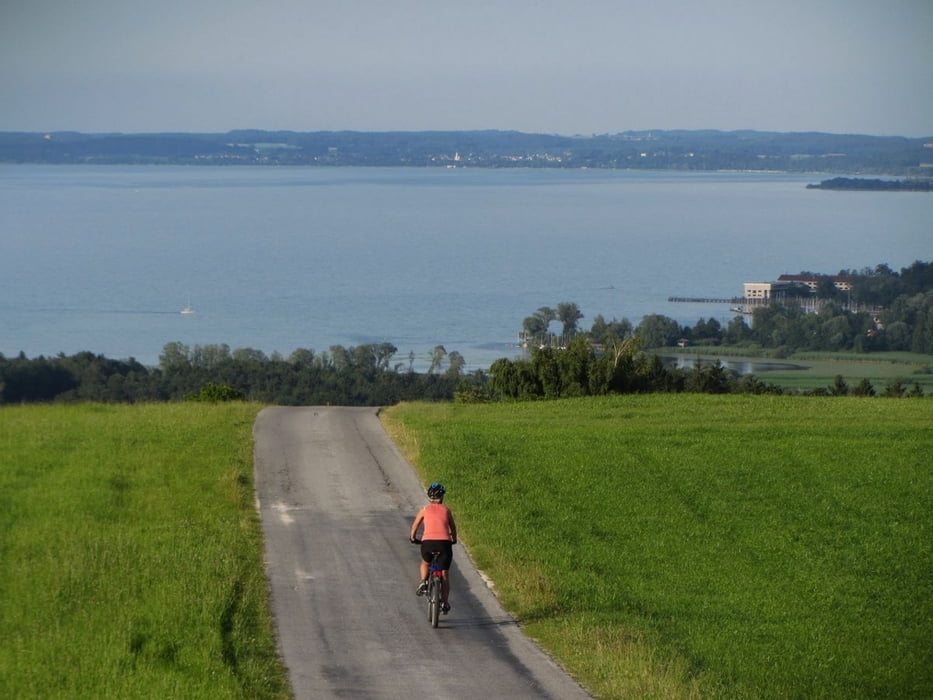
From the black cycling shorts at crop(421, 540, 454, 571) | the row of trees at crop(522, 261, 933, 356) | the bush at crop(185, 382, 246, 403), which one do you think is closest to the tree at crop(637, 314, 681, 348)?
the row of trees at crop(522, 261, 933, 356)

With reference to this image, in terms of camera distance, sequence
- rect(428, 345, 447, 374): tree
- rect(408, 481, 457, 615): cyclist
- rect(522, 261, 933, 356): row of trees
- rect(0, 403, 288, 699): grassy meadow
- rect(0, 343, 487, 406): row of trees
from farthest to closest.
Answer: rect(522, 261, 933, 356): row of trees → rect(428, 345, 447, 374): tree → rect(0, 343, 487, 406): row of trees → rect(408, 481, 457, 615): cyclist → rect(0, 403, 288, 699): grassy meadow

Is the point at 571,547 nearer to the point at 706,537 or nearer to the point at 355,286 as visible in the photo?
the point at 706,537

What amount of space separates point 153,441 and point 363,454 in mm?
4034

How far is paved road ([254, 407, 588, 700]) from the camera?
11.7m

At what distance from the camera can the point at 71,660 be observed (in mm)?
11617

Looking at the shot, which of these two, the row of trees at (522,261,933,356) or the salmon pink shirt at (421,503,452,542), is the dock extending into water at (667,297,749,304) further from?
the salmon pink shirt at (421,503,452,542)

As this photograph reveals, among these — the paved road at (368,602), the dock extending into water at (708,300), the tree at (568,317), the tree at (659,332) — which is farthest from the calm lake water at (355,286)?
the paved road at (368,602)

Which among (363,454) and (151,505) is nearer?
(151,505)

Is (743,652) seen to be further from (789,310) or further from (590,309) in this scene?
(590,309)

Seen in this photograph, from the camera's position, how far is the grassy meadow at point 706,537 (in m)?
12.9

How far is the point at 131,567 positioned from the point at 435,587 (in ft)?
13.1

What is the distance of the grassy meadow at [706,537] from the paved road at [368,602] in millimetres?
486

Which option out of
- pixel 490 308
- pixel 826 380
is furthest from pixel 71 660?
pixel 490 308

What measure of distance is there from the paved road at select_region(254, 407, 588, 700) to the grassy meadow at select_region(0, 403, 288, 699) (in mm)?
353
